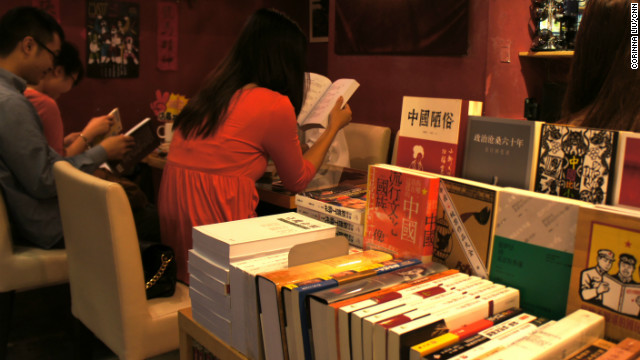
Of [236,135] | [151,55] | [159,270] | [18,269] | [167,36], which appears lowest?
[18,269]

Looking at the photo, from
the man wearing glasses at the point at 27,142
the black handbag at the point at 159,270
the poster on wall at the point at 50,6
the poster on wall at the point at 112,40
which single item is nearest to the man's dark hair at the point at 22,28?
the man wearing glasses at the point at 27,142

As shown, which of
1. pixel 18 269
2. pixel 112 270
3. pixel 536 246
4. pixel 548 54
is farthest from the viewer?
pixel 548 54

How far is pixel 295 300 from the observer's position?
87 centimetres

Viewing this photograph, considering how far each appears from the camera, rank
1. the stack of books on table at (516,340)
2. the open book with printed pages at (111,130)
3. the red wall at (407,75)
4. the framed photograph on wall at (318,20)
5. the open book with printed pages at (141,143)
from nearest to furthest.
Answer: the stack of books on table at (516,340) < the open book with printed pages at (141,143) < the open book with printed pages at (111,130) < the red wall at (407,75) < the framed photograph on wall at (318,20)

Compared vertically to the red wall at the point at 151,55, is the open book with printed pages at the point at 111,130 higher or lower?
lower

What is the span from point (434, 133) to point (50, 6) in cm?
333

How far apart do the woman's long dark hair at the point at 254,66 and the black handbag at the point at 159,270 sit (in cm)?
42

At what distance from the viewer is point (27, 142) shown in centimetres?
191

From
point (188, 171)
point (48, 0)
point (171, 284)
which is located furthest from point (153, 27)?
point (171, 284)

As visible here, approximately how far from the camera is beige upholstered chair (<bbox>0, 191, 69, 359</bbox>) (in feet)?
6.52

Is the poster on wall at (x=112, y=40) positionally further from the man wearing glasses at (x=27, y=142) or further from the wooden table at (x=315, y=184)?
the wooden table at (x=315, y=184)

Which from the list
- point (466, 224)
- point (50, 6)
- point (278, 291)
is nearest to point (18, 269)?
point (278, 291)

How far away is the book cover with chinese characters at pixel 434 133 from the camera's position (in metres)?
1.00

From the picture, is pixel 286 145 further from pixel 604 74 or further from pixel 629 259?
pixel 629 259
